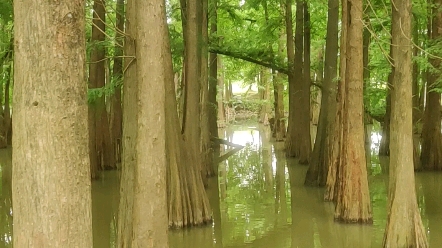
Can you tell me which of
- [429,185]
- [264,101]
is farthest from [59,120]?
[264,101]

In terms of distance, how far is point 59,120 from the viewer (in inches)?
101

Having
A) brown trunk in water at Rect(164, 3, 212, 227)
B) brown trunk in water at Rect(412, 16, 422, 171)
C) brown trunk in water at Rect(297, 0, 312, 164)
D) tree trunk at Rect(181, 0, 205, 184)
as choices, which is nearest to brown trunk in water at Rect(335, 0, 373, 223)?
brown trunk in water at Rect(164, 3, 212, 227)

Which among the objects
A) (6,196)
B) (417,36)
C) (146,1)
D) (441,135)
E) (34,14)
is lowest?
(6,196)

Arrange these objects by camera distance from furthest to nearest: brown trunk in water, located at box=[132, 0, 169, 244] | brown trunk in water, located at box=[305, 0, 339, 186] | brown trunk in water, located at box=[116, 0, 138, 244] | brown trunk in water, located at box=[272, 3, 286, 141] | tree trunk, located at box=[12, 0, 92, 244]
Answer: brown trunk in water, located at box=[272, 3, 286, 141], brown trunk in water, located at box=[305, 0, 339, 186], brown trunk in water, located at box=[116, 0, 138, 244], brown trunk in water, located at box=[132, 0, 169, 244], tree trunk, located at box=[12, 0, 92, 244]

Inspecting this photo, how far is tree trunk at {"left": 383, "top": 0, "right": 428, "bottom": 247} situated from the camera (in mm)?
7477

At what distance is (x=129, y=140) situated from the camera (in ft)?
23.2

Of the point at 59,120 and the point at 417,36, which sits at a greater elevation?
the point at 417,36

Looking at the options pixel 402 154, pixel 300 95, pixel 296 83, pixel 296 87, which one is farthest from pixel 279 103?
pixel 402 154

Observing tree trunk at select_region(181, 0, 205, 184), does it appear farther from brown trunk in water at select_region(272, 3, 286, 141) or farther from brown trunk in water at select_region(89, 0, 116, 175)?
brown trunk in water at select_region(272, 3, 286, 141)

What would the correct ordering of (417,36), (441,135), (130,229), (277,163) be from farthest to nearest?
(277,163) → (417,36) → (441,135) → (130,229)

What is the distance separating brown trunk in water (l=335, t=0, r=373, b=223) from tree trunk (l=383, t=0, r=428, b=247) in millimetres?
1422

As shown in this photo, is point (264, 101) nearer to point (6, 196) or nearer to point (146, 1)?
point (6, 196)

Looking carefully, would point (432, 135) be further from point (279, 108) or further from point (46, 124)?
point (46, 124)

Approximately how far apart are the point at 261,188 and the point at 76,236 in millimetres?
11229
